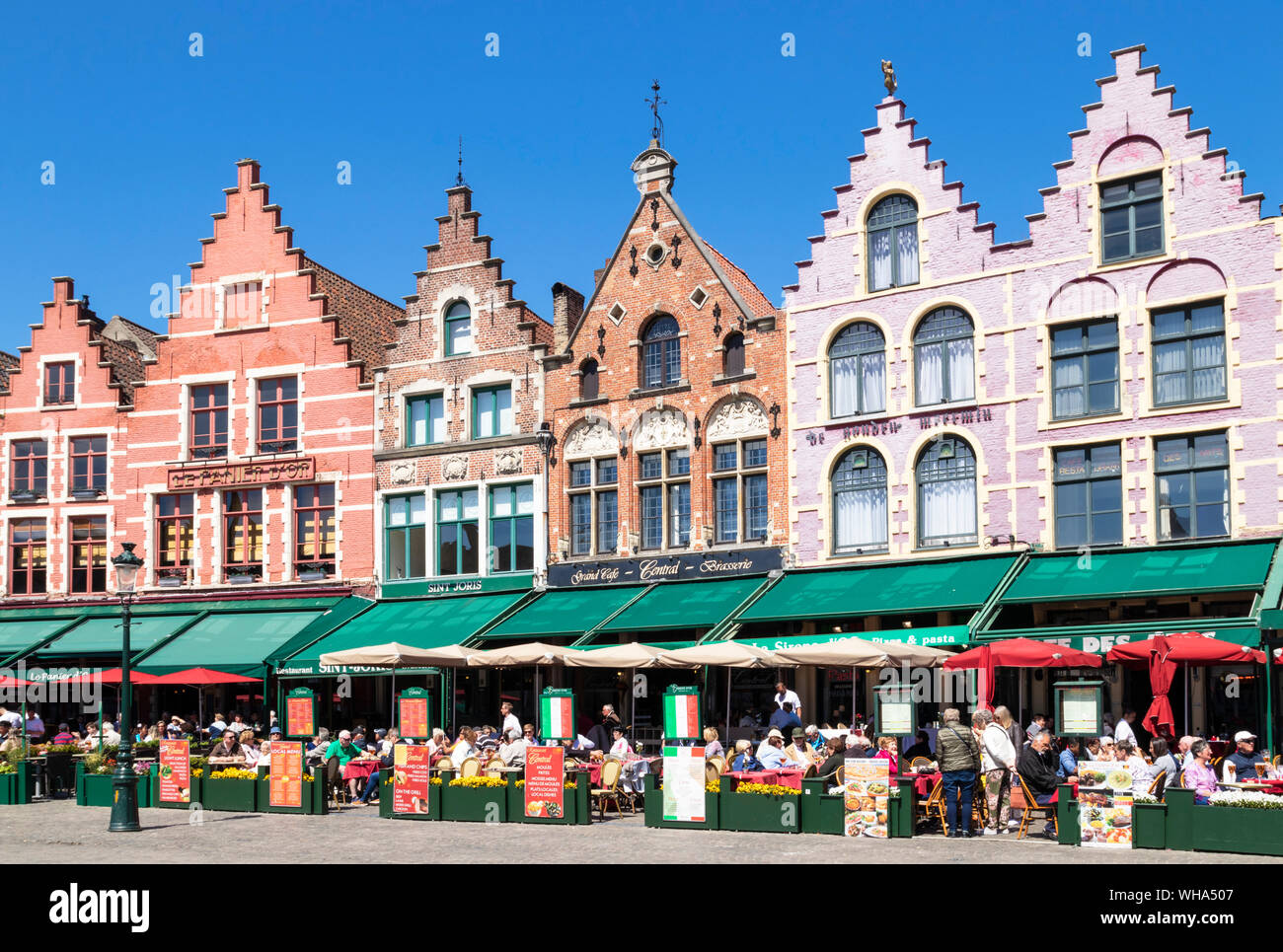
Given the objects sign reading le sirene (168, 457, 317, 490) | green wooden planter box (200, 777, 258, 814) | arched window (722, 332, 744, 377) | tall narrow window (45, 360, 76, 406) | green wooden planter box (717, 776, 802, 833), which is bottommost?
green wooden planter box (200, 777, 258, 814)

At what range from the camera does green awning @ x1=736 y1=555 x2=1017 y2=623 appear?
26.1 meters

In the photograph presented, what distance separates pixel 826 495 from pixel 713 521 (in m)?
2.58

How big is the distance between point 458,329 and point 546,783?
16.1m

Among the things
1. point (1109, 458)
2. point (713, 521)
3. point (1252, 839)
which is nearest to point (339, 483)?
point (713, 521)

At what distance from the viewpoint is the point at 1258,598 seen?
23.0 metres

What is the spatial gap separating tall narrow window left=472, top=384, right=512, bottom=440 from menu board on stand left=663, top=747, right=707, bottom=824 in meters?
15.0

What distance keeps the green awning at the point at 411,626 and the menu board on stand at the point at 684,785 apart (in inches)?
462

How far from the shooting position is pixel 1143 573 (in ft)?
81.6

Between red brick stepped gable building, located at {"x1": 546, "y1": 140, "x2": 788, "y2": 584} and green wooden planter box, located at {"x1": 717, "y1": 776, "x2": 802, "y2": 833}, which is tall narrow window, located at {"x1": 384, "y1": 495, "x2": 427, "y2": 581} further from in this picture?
green wooden planter box, located at {"x1": 717, "y1": 776, "x2": 802, "y2": 833}

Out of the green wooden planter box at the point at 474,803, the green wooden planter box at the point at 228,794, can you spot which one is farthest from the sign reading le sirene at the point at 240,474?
the green wooden planter box at the point at 474,803

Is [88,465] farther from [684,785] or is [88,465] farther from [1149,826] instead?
[1149,826]

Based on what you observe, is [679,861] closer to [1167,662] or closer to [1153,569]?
[1167,662]

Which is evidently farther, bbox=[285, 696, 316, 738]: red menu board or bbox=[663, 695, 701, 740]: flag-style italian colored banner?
bbox=[285, 696, 316, 738]: red menu board

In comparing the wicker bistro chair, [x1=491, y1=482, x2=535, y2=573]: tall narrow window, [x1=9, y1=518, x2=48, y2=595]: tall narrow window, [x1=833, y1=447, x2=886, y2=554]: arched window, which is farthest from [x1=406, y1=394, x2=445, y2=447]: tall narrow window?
the wicker bistro chair
